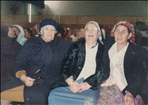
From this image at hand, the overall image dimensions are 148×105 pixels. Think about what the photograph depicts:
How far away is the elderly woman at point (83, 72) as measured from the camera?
3.91 ft

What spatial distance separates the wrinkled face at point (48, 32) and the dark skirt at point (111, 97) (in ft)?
2.50

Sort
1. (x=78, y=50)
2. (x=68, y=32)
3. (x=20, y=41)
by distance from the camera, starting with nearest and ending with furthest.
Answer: (x=78, y=50)
(x=20, y=41)
(x=68, y=32)

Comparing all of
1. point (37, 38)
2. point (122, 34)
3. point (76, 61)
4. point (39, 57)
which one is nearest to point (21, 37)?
point (37, 38)

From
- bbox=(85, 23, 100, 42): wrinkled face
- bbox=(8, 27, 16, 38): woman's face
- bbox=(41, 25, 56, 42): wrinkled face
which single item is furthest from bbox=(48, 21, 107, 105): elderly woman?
bbox=(8, 27, 16, 38): woman's face

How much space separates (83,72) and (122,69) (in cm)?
38

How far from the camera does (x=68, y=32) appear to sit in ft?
7.17

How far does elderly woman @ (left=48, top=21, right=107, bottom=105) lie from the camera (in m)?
1.19

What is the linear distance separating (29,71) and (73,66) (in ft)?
1.62

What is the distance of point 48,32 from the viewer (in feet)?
4.49

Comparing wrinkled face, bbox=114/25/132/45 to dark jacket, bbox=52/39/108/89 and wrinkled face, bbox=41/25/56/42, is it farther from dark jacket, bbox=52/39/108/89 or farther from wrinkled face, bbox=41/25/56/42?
wrinkled face, bbox=41/25/56/42

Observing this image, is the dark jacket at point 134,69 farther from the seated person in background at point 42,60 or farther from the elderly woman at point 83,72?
the seated person in background at point 42,60

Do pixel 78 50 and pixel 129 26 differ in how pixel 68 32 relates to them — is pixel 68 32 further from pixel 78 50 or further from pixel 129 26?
pixel 129 26

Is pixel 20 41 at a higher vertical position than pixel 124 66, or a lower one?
higher

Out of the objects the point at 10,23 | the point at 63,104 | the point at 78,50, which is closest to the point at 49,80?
the point at 63,104
